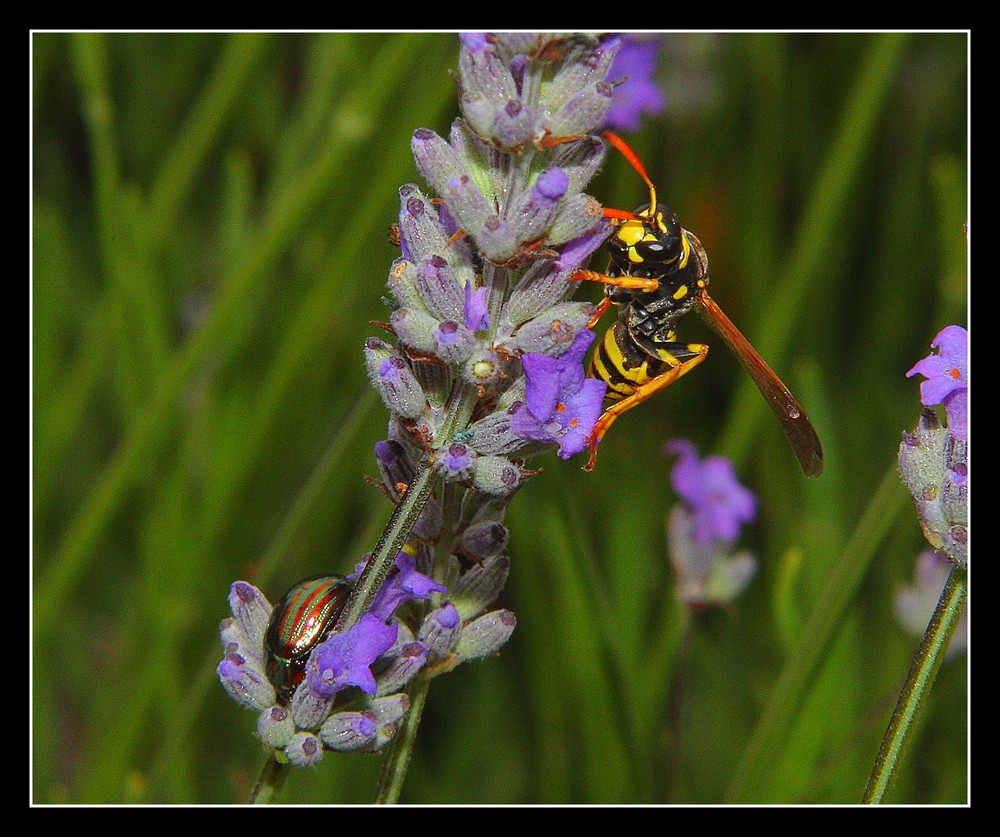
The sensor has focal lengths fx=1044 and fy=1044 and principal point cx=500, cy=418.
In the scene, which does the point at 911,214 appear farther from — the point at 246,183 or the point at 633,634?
the point at 246,183

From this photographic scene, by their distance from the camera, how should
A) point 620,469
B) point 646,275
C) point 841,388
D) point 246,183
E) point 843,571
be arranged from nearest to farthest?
1. point 646,275
2. point 843,571
3. point 246,183
4. point 620,469
5. point 841,388

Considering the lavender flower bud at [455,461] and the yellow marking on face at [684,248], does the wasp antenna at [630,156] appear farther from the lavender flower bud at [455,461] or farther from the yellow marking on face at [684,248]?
the lavender flower bud at [455,461]

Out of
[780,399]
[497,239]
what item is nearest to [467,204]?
[497,239]

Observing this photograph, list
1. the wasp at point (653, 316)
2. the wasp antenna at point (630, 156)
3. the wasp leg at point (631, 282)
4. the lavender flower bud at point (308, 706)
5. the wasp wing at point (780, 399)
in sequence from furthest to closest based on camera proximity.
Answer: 1. the wasp wing at point (780, 399)
2. the wasp at point (653, 316)
3. the wasp leg at point (631, 282)
4. the wasp antenna at point (630, 156)
5. the lavender flower bud at point (308, 706)

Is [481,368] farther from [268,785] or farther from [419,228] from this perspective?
[268,785]

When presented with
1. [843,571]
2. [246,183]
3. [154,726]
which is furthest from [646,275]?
[154,726]

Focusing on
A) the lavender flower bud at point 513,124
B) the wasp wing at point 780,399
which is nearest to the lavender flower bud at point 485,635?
the lavender flower bud at point 513,124
